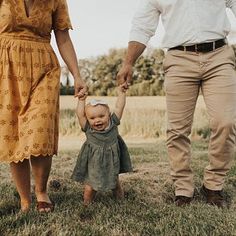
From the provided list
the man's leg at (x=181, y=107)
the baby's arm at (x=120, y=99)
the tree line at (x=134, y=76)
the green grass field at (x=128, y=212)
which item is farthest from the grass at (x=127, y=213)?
the tree line at (x=134, y=76)

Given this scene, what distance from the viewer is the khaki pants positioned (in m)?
4.66

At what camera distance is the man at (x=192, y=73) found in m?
4.66

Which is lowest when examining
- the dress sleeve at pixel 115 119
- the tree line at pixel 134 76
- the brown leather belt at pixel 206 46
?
the tree line at pixel 134 76

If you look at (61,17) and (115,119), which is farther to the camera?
(115,119)

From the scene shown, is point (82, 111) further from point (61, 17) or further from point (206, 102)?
point (206, 102)

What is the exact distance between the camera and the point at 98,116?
467cm

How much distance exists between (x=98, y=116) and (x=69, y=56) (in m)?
0.55

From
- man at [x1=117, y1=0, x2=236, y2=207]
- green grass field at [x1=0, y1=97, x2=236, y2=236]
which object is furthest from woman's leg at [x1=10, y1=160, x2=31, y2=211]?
man at [x1=117, y1=0, x2=236, y2=207]

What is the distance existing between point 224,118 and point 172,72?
61 cm

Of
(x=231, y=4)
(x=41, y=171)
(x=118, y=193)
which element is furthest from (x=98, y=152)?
(x=231, y=4)

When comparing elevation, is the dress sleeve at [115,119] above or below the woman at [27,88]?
below

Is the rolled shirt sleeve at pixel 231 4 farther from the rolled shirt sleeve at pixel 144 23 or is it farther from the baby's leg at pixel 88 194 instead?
the baby's leg at pixel 88 194

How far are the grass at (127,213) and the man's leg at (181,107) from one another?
0.25 metres

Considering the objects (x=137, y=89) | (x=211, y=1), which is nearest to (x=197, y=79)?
(x=211, y=1)
